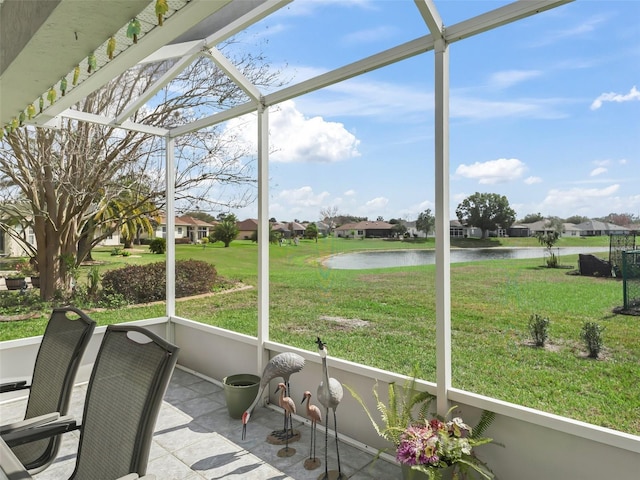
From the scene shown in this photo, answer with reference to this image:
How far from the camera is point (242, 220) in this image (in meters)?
6.38

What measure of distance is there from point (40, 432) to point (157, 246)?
16.7ft

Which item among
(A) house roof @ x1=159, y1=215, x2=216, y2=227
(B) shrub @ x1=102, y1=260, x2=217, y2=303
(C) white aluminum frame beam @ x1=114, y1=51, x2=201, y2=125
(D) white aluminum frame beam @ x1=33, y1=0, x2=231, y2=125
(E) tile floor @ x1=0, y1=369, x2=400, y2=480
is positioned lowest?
(E) tile floor @ x1=0, y1=369, x2=400, y2=480

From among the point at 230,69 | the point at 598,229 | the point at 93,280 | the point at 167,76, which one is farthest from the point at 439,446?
the point at 93,280

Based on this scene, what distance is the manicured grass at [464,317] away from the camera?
3.53 m

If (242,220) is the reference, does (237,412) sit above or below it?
below

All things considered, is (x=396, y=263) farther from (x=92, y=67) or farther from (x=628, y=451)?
(x=92, y=67)

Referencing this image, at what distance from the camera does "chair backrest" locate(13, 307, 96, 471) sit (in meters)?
1.65

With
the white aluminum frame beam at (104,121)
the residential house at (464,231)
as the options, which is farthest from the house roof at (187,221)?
the residential house at (464,231)

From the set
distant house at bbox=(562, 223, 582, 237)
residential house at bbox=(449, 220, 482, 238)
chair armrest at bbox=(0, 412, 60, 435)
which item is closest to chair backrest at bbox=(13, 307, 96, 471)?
chair armrest at bbox=(0, 412, 60, 435)

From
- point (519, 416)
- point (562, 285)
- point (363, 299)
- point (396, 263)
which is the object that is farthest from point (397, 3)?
point (519, 416)

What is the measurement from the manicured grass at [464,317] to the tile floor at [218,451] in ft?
7.96

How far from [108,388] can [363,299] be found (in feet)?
15.9

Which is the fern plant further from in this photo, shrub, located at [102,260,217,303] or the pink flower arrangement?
shrub, located at [102,260,217,303]

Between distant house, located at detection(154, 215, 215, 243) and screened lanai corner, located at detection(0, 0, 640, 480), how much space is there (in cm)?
312
